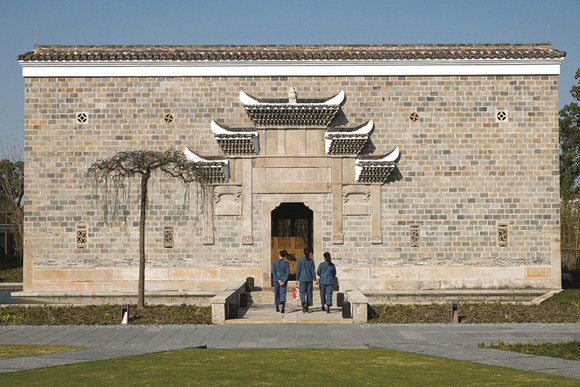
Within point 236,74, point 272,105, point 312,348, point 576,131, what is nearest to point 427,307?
point 312,348

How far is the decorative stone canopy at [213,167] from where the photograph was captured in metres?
23.4

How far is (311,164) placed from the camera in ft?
78.2

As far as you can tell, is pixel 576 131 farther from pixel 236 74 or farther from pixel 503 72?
pixel 236 74

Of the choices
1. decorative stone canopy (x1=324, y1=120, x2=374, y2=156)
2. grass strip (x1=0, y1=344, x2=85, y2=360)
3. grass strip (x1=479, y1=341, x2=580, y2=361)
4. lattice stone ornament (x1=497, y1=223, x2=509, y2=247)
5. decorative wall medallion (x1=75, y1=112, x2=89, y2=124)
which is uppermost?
decorative wall medallion (x1=75, y1=112, x2=89, y2=124)

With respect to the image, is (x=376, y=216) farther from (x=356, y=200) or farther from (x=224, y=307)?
(x=224, y=307)

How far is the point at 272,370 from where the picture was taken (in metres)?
10.2

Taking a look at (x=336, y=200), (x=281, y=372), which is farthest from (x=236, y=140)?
(x=281, y=372)

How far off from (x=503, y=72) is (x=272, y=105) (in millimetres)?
6289

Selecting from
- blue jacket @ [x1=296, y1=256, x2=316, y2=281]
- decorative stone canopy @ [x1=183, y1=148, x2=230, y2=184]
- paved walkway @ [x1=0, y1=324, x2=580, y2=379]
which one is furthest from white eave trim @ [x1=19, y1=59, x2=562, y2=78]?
paved walkway @ [x1=0, y1=324, x2=580, y2=379]

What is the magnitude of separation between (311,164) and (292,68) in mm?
2607

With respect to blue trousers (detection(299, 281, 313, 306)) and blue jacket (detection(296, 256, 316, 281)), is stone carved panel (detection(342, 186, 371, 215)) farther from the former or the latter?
blue jacket (detection(296, 256, 316, 281))

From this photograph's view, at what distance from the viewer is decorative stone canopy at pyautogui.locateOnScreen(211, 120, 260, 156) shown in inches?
918

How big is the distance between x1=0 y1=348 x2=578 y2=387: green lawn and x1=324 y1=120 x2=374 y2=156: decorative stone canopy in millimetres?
11968

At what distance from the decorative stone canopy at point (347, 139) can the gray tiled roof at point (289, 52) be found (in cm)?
193
